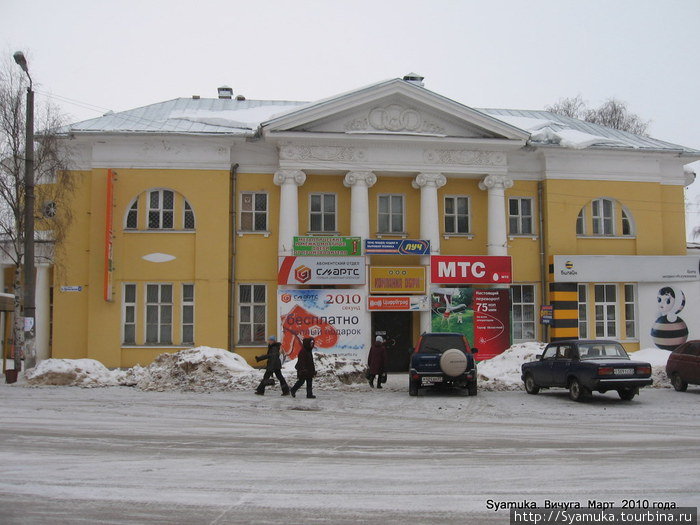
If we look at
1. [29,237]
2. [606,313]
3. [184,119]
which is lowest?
[606,313]

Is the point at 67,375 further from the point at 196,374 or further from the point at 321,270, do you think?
the point at 321,270

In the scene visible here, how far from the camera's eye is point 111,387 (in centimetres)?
1930

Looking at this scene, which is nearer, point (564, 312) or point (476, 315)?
point (476, 315)

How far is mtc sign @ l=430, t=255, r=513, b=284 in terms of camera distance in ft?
84.5

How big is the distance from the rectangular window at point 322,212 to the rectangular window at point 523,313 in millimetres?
7787

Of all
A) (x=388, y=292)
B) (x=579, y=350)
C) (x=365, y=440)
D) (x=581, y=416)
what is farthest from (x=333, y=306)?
(x=365, y=440)

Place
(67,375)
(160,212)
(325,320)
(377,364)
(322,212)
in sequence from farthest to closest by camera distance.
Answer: (322,212), (160,212), (325,320), (377,364), (67,375)

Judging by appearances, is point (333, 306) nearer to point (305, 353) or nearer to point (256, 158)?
point (256, 158)

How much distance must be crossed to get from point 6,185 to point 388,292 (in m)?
13.6

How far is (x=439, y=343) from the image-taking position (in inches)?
733

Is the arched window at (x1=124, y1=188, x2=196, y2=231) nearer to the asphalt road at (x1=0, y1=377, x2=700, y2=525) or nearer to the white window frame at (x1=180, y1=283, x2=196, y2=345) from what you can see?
the white window frame at (x1=180, y1=283, x2=196, y2=345)

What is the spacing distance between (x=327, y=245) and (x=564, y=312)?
32.2 feet

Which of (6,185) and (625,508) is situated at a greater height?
(6,185)

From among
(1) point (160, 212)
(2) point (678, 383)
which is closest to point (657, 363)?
(2) point (678, 383)
